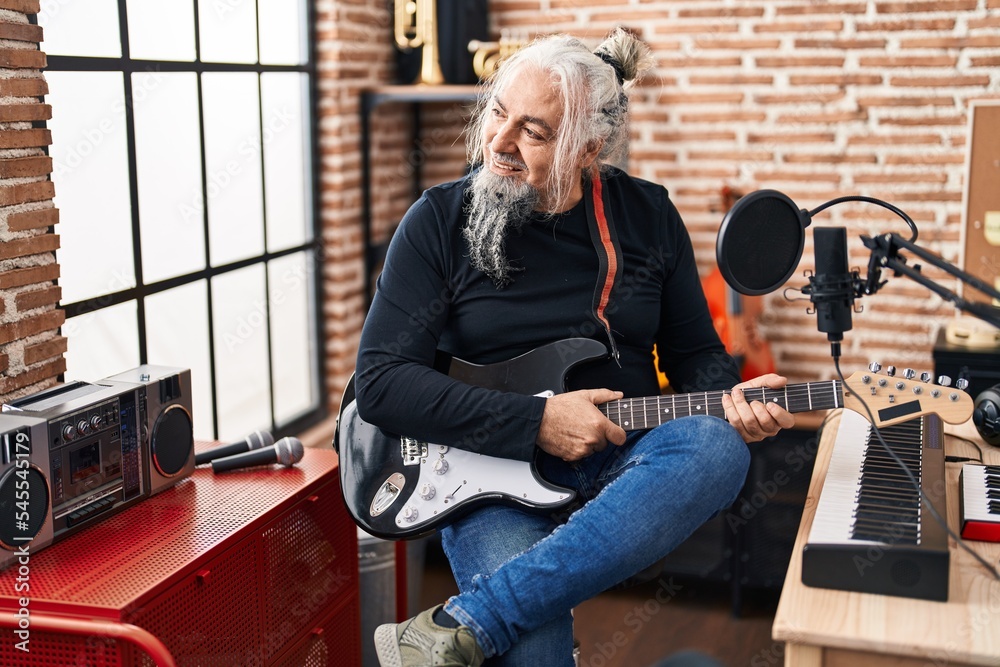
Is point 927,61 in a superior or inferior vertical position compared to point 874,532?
superior

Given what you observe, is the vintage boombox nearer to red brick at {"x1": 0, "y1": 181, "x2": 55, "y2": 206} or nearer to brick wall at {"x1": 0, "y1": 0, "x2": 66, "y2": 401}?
brick wall at {"x1": 0, "y1": 0, "x2": 66, "y2": 401}

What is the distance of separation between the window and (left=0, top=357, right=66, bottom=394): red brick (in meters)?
0.19

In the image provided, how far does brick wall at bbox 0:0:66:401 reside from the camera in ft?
6.26

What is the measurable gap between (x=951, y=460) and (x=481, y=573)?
884 mm

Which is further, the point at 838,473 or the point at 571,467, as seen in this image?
the point at 571,467

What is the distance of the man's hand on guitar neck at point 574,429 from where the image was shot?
5.94 ft

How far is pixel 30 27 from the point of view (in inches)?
77.3

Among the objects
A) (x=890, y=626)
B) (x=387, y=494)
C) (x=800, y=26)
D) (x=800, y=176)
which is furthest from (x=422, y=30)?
(x=890, y=626)

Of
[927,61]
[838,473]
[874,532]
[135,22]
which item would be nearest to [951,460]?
[838,473]

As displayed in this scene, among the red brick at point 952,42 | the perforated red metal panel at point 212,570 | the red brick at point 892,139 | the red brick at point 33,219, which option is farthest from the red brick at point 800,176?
the red brick at point 33,219

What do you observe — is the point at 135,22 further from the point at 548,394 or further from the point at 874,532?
the point at 874,532

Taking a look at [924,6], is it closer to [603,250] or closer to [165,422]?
[603,250]

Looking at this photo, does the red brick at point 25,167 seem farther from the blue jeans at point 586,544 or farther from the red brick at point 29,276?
the blue jeans at point 586,544

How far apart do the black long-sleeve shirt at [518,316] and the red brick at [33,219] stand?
681mm
